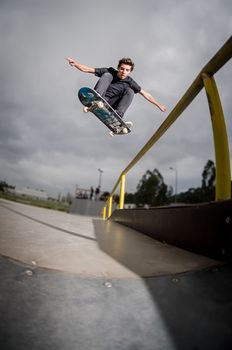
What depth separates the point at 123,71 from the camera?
4.19 metres

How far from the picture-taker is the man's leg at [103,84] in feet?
13.0

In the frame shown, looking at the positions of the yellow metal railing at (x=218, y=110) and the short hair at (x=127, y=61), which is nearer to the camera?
the yellow metal railing at (x=218, y=110)

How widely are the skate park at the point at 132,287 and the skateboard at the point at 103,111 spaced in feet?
7.69

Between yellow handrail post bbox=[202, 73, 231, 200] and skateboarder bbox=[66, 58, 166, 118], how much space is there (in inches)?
95.4

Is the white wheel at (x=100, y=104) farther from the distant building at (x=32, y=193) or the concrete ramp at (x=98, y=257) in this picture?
the distant building at (x=32, y=193)

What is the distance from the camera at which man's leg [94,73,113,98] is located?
13.0 ft

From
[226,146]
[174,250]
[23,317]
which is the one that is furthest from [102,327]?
[226,146]

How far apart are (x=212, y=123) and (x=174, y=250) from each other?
1.16m

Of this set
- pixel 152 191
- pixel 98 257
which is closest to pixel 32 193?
pixel 152 191

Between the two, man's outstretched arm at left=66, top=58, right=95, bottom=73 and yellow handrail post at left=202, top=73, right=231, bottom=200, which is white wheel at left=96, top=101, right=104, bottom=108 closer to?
man's outstretched arm at left=66, top=58, right=95, bottom=73

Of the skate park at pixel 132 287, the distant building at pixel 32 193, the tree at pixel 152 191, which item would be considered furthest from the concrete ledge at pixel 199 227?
the distant building at pixel 32 193

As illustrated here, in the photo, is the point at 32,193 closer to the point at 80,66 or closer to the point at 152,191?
the point at 152,191

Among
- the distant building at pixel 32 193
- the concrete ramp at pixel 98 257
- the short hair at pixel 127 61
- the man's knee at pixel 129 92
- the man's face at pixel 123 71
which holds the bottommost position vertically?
the concrete ramp at pixel 98 257

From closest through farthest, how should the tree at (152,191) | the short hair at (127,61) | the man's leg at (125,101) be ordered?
the short hair at (127,61)
the man's leg at (125,101)
the tree at (152,191)
